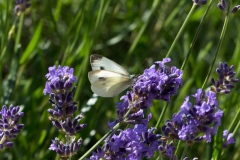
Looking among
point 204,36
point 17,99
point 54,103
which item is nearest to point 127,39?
point 204,36

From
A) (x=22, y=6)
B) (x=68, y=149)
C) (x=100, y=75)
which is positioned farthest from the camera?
(x=22, y=6)

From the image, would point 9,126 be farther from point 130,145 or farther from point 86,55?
point 86,55

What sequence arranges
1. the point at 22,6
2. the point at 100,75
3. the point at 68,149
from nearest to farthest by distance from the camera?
the point at 68,149, the point at 100,75, the point at 22,6

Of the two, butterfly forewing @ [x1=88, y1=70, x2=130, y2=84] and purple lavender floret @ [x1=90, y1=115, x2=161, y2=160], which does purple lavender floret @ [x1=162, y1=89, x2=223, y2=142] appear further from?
butterfly forewing @ [x1=88, y1=70, x2=130, y2=84]

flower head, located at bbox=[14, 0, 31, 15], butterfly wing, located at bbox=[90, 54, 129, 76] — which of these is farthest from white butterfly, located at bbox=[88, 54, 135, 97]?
flower head, located at bbox=[14, 0, 31, 15]

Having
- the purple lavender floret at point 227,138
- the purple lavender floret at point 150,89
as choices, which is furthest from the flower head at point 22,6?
the purple lavender floret at point 227,138

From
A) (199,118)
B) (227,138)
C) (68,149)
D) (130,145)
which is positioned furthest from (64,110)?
(227,138)

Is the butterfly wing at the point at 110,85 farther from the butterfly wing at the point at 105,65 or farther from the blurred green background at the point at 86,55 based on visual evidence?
the blurred green background at the point at 86,55
